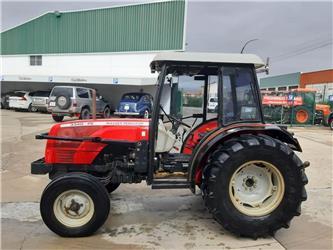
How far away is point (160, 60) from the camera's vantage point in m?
4.34

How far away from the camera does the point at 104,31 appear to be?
28422 mm

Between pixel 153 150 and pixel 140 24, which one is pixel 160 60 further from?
pixel 140 24

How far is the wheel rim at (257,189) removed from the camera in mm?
4410

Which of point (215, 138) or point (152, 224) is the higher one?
point (215, 138)

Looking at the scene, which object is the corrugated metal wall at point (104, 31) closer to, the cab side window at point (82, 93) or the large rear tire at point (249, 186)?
the cab side window at point (82, 93)

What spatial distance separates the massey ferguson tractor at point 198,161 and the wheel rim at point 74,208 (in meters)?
0.01

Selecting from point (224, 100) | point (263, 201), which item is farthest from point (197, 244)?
point (224, 100)

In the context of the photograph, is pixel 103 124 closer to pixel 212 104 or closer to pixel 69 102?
pixel 212 104

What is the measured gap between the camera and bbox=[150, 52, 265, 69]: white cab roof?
4.35m

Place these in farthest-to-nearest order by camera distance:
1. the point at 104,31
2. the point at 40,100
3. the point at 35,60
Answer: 1. the point at 35,60
2. the point at 104,31
3. the point at 40,100

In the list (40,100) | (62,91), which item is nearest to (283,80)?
(40,100)

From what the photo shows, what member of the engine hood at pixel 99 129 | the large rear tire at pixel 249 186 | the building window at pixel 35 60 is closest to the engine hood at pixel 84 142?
the engine hood at pixel 99 129

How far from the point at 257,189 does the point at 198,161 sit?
34.3 inches

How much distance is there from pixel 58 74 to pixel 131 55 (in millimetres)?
6762
